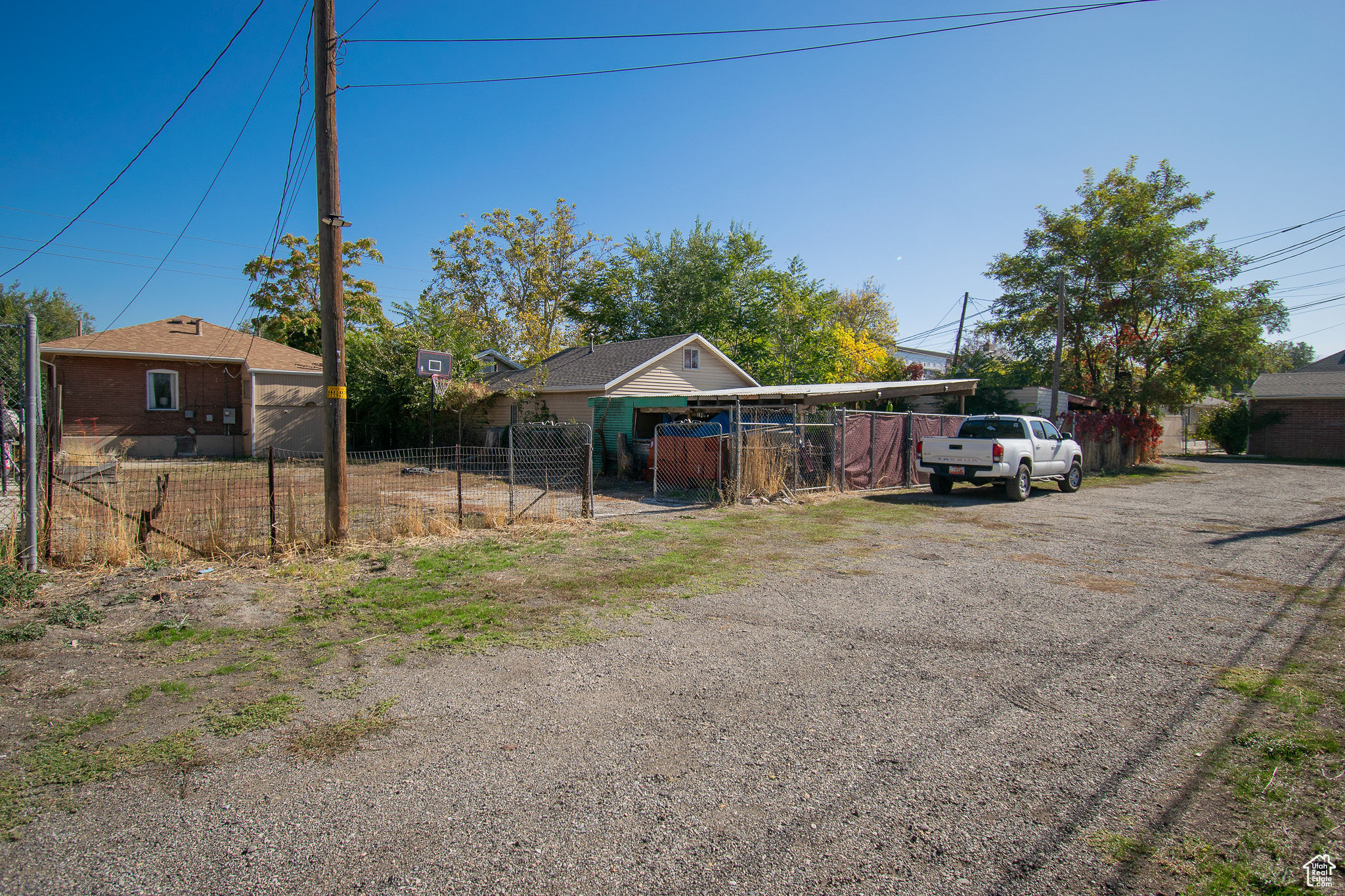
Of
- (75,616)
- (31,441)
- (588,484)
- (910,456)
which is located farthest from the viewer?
(910,456)

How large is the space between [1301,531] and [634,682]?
38.4 ft

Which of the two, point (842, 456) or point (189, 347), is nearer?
point (842, 456)

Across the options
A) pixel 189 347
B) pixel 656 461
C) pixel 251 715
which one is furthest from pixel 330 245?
pixel 189 347

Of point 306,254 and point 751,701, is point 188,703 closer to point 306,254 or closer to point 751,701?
point 751,701

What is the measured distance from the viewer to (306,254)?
1448 inches

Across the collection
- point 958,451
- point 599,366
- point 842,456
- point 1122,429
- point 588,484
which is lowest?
point 588,484

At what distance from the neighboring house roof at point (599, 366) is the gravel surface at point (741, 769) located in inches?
600

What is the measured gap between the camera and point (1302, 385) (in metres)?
31.2

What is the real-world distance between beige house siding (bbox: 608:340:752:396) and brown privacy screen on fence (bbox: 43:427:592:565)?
5021 millimetres

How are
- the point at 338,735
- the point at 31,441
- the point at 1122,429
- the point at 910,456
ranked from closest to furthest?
1. the point at 338,735
2. the point at 31,441
3. the point at 910,456
4. the point at 1122,429

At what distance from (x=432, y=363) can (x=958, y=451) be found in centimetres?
1521

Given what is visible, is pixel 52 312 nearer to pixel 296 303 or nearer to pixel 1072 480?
pixel 296 303

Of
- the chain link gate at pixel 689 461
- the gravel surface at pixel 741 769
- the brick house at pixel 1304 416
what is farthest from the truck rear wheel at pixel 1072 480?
the brick house at pixel 1304 416

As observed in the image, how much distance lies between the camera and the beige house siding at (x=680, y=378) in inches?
842
